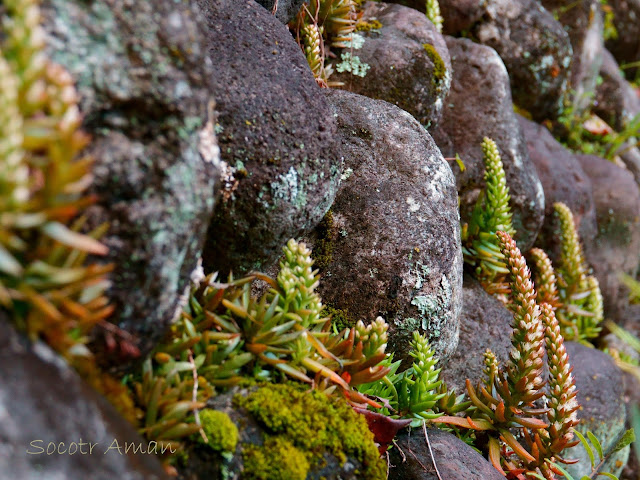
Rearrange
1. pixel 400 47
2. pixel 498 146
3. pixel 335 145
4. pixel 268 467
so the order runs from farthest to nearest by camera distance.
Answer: pixel 498 146, pixel 400 47, pixel 335 145, pixel 268 467

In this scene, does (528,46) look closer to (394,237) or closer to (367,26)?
(367,26)

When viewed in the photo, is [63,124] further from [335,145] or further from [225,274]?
[335,145]

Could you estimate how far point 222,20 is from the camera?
2.58 meters

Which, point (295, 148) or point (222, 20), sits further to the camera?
point (222, 20)

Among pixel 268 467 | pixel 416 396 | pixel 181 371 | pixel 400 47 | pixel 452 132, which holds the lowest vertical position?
pixel 416 396

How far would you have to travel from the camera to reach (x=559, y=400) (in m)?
2.87

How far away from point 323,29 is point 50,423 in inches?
119

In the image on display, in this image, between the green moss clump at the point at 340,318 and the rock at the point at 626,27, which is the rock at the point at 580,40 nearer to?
the rock at the point at 626,27

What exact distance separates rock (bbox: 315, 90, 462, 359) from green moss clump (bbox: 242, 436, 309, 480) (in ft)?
3.20

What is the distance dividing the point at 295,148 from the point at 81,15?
41.7 inches

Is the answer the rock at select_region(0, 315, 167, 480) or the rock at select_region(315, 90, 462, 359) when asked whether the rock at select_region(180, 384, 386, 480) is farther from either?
the rock at select_region(315, 90, 462, 359)

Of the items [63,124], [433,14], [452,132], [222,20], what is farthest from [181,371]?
[433,14]

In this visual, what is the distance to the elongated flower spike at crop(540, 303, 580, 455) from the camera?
2.81 m

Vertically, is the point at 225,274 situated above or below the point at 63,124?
below
